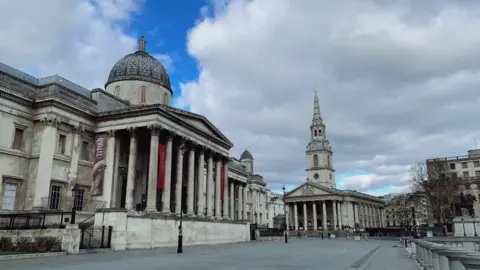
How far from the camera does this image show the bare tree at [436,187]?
6103cm

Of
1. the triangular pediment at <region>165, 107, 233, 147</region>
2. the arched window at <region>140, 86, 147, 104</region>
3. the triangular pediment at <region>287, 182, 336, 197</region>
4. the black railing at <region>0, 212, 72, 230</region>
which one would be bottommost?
the black railing at <region>0, 212, 72, 230</region>

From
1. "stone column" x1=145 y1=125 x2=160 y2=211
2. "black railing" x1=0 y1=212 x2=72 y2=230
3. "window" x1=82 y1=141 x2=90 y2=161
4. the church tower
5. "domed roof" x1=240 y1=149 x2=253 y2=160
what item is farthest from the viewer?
the church tower

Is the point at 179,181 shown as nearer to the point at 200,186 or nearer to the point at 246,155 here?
the point at 200,186

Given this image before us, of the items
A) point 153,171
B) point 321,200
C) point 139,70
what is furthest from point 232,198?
point 321,200

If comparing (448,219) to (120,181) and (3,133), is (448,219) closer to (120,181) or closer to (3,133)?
(120,181)

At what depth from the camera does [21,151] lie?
30.9 meters

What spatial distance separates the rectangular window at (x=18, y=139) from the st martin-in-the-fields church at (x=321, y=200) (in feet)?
295

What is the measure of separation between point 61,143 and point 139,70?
14590 millimetres

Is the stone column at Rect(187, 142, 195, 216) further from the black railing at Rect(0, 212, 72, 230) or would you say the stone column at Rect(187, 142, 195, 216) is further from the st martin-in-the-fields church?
the st martin-in-the-fields church

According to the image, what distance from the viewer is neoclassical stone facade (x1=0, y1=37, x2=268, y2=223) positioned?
1193 inches

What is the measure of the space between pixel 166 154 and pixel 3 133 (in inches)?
509

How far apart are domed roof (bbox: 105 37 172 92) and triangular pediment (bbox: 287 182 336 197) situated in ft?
244

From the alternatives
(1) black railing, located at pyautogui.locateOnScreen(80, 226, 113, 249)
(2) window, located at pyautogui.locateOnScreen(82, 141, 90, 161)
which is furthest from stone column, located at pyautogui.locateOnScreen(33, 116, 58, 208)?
(1) black railing, located at pyautogui.locateOnScreen(80, 226, 113, 249)

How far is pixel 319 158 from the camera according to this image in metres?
122
